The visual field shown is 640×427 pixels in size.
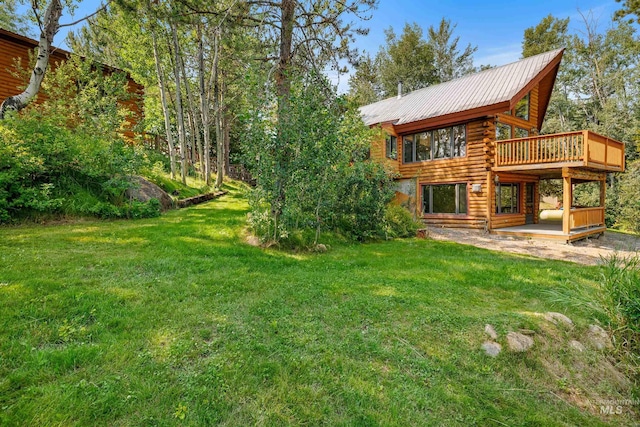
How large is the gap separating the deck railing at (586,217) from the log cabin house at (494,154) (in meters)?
0.04

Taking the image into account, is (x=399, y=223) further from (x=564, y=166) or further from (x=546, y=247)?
(x=564, y=166)

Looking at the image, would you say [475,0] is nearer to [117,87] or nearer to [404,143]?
[404,143]

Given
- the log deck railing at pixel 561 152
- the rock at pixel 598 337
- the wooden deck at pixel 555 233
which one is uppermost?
the log deck railing at pixel 561 152

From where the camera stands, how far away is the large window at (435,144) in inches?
509

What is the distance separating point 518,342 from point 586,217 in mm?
11829

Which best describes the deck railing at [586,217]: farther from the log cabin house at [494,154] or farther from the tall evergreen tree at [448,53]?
the tall evergreen tree at [448,53]

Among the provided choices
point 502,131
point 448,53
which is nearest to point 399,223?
point 502,131

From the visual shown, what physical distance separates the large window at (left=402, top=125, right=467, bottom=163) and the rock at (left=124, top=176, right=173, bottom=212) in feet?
35.7

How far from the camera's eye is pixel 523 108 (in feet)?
Answer: 45.0

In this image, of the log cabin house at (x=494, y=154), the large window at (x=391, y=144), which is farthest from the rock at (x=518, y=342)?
the large window at (x=391, y=144)

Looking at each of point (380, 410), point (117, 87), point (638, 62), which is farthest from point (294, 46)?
point (638, 62)

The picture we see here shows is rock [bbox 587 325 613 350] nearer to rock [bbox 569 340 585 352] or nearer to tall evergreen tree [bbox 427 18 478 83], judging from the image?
rock [bbox 569 340 585 352]

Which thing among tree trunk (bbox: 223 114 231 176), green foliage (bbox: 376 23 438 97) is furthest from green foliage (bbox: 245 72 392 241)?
green foliage (bbox: 376 23 438 97)

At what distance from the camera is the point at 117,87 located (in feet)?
47.0
